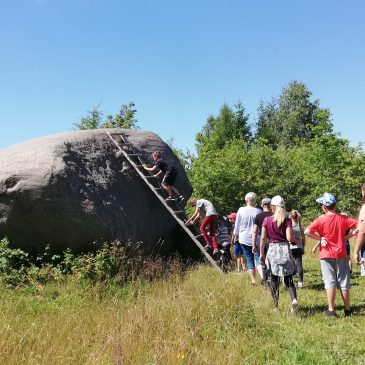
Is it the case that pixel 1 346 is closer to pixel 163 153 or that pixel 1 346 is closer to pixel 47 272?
pixel 47 272

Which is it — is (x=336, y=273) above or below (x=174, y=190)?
below

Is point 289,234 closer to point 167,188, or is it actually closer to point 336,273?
point 336,273

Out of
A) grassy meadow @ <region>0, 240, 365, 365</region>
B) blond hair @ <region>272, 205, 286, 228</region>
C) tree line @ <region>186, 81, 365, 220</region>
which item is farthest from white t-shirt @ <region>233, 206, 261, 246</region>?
tree line @ <region>186, 81, 365, 220</region>

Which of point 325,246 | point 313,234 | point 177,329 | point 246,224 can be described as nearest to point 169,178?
point 246,224

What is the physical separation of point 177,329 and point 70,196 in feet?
16.4

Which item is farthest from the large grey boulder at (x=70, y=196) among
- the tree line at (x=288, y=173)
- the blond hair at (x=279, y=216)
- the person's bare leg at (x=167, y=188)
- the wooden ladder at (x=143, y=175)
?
the tree line at (x=288, y=173)

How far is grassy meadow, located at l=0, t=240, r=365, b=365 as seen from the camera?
14.4ft

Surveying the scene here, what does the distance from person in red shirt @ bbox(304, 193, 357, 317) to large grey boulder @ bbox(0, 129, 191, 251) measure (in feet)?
16.2

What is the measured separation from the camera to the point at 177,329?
5.06m

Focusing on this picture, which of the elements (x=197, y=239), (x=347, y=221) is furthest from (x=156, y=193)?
(x=347, y=221)

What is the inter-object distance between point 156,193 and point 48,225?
2958 mm

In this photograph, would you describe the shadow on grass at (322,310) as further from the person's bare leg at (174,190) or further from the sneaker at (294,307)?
the person's bare leg at (174,190)

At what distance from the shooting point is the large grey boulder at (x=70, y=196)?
8859 millimetres

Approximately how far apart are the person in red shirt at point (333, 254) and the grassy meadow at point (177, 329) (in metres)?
0.37
